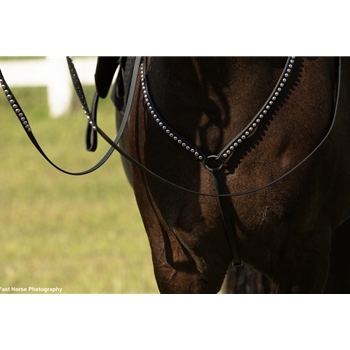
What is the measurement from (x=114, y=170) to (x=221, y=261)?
621 centimetres

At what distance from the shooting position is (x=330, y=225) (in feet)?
7.39

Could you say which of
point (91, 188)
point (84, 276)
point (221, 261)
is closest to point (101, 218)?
point (91, 188)

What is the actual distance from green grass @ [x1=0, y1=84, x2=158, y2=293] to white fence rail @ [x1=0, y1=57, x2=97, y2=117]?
2.81 feet

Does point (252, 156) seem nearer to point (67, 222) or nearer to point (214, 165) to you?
point (214, 165)

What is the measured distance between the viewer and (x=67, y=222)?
620 cm

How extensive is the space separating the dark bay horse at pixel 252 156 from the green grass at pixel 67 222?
2.38 m

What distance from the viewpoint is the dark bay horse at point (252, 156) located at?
208 cm

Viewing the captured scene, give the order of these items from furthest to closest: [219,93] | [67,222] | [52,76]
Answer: [52,76], [67,222], [219,93]

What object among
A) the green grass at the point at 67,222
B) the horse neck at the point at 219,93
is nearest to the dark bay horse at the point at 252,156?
the horse neck at the point at 219,93

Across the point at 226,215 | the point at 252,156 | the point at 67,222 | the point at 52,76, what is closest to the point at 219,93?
the point at 252,156

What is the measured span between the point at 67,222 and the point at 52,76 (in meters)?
5.07

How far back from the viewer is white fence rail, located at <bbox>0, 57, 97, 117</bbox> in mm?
10375
